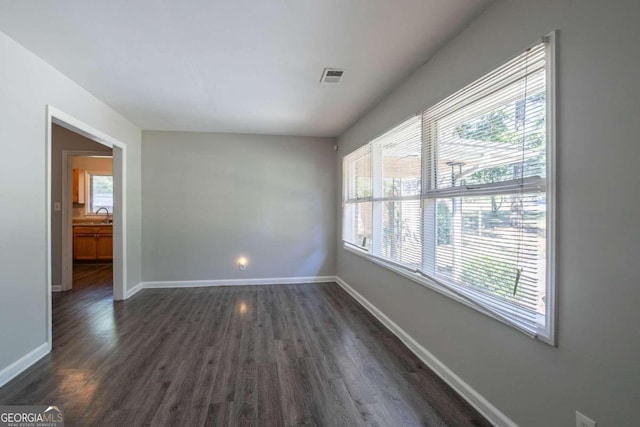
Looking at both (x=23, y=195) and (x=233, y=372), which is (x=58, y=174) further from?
(x=233, y=372)

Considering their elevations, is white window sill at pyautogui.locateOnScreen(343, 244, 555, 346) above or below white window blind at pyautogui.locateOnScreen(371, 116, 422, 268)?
below

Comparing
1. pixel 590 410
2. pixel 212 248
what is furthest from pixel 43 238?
pixel 590 410

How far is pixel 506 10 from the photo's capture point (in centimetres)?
171

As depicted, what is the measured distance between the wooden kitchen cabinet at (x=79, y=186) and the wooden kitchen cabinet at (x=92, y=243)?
2.88ft

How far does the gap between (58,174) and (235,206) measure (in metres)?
2.67

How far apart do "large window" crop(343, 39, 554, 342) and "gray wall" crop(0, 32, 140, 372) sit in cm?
315

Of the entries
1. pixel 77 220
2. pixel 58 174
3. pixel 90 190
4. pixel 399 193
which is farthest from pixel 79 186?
pixel 399 193

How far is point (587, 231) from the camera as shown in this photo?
4.23 feet

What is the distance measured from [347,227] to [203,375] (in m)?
2.99

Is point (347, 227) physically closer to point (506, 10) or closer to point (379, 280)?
point (379, 280)

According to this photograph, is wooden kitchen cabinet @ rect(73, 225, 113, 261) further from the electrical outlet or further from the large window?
the electrical outlet

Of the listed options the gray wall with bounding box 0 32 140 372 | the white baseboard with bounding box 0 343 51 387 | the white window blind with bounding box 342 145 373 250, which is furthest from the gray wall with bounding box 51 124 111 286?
the white window blind with bounding box 342 145 373 250

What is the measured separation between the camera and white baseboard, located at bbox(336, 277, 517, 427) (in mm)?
1745

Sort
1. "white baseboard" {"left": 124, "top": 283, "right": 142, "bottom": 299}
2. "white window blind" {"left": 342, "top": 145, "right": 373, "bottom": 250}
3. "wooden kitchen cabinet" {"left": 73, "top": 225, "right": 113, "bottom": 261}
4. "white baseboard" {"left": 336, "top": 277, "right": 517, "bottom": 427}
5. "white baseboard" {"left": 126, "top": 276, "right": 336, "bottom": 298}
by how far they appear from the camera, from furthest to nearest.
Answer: "wooden kitchen cabinet" {"left": 73, "top": 225, "right": 113, "bottom": 261} < "white baseboard" {"left": 126, "top": 276, "right": 336, "bottom": 298} < "white baseboard" {"left": 124, "top": 283, "right": 142, "bottom": 299} < "white window blind" {"left": 342, "top": 145, "right": 373, "bottom": 250} < "white baseboard" {"left": 336, "top": 277, "right": 517, "bottom": 427}
